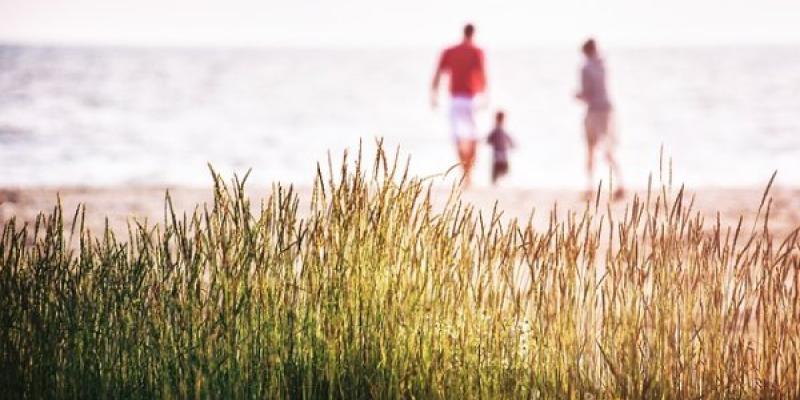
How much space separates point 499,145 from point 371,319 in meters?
8.31

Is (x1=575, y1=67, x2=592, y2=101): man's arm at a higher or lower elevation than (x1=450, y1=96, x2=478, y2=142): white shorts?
higher

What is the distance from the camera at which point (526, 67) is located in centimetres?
6303

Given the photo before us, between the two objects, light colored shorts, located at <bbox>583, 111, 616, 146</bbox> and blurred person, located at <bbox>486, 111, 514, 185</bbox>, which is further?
blurred person, located at <bbox>486, 111, 514, 185</bbox>

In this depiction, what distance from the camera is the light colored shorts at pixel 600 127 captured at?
10211 mm

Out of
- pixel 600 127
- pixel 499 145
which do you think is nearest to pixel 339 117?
pixel 499 145

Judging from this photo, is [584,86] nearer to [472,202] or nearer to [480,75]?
[480,75]

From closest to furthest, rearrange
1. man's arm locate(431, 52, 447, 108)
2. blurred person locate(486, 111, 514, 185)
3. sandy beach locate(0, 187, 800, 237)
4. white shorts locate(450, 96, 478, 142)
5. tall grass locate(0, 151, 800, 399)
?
tall grass locate(0, 151, 800, 399) → sandy beach locate(0, 187, 800, 237) → man's arm locate(431, 52, 447, 108) → white shorts locate(450, 96, 478, 142) → blurred person locate(486, 111, 514, 185)

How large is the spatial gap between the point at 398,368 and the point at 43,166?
51.1 feet

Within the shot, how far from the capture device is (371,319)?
3.46 meters

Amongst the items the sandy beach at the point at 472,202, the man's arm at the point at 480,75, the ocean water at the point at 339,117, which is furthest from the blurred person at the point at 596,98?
the ocean water at the point at 339,117

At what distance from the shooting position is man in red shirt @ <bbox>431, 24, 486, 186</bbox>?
10789 mm

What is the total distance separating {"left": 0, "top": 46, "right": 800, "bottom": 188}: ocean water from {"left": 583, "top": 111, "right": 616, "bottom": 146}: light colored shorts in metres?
5.02

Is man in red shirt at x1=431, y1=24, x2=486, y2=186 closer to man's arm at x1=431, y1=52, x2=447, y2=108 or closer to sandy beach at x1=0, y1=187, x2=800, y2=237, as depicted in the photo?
man's arm at x1=431, y1=52, x2=447, y2=108

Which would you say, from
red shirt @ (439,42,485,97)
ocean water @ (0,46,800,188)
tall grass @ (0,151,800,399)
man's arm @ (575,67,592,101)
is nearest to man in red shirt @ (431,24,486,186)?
red shirt @ (439,42,485,97)
